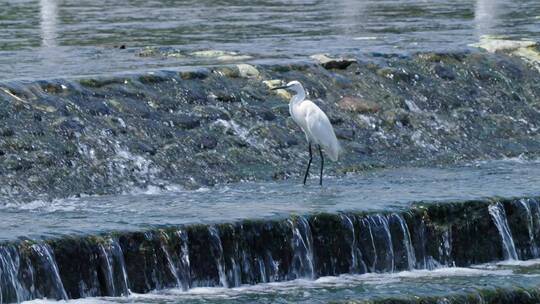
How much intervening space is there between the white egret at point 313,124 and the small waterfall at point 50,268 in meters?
5.39

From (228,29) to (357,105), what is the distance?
817cm

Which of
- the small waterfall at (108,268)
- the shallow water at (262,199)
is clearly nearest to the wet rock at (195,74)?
the shallow water at (262,199)

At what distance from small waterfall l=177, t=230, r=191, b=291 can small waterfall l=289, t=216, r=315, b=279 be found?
1.06 m

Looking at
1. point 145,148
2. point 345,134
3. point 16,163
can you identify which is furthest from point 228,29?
point 16,163

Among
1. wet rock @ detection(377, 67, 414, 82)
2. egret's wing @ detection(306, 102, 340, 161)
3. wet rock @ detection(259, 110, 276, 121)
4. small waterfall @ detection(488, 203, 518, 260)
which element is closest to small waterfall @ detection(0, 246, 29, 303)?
small waterfall @ detection(488, 203, 518, 260)

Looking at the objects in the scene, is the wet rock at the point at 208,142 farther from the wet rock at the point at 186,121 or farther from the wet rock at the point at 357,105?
the wet rock at the point at 357,105

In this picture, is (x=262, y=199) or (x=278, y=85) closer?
(x=262, y=199)

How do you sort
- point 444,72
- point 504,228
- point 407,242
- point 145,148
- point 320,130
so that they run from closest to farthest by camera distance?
point 407,242
point 504,228
point 320,130
point 145,148
point 444,72

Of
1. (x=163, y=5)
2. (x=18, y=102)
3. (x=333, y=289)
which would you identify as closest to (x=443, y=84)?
(x=18, y=102)

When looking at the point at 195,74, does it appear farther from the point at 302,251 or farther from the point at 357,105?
the point at 302,251

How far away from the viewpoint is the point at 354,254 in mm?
15664

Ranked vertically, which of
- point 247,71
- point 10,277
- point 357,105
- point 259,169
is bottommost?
point 259,169

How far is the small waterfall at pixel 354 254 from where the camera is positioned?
15633 millimetres

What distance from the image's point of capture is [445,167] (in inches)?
793
